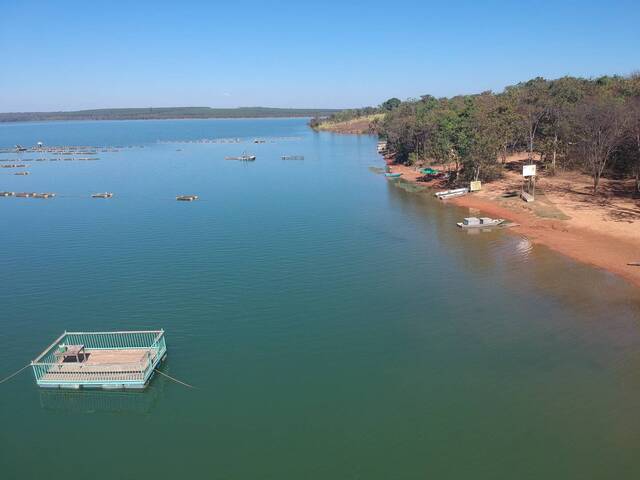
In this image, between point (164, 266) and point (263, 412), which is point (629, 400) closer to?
point (263, 412)

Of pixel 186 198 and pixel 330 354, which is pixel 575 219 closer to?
pixel 330 354

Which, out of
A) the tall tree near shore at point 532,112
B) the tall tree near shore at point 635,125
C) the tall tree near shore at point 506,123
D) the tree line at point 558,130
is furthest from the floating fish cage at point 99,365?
the tall tree near shore at point 506,123

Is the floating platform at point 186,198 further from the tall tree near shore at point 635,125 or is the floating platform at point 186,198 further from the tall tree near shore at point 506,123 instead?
the tall tree near shore at point 635,125

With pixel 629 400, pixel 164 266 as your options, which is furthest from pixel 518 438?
pixel 164 266

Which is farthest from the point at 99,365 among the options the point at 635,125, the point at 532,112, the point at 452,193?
the point at 532,112

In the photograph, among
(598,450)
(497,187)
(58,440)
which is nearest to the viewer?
(598,450)

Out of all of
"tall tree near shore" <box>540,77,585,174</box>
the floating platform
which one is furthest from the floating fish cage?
"tall tree near shore" <box>540,77,585,174</box>

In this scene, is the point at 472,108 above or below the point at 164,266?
above

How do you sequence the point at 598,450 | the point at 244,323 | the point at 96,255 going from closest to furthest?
the point at 598,450
the point at 244,323
the point at 96,255
